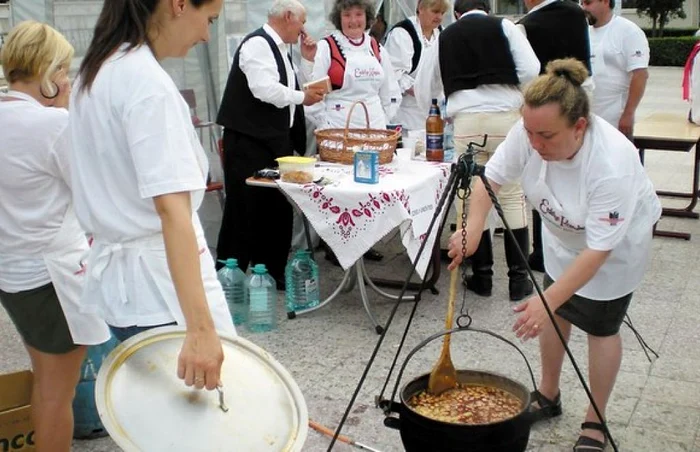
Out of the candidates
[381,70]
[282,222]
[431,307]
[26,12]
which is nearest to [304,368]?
[431,307]

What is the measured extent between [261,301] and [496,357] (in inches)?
54.8

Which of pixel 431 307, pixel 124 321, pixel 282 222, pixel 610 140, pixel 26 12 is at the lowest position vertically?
pixel 431 307

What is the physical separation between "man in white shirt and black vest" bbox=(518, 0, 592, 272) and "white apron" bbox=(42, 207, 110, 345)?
3.61 metres

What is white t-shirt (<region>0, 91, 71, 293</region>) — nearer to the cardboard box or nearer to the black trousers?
the cardboard box

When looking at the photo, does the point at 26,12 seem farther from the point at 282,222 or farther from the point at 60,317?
the point at 60,317

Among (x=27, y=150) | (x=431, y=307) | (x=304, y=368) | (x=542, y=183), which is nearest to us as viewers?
(x=27, y=150)

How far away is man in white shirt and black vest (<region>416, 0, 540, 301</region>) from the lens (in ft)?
15.9

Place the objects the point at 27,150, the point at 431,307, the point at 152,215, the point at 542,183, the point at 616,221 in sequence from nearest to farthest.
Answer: the point at 152,215, the point at 27,150, the point at 616,221, the point at 542,183, the point at 431,307

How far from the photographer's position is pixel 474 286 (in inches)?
201

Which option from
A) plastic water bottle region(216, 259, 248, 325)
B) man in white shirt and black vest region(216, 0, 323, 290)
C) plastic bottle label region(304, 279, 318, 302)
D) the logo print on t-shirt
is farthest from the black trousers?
the logo print on t-shirt

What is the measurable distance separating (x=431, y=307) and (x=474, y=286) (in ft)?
1.23

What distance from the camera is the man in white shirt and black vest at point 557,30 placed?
17.0 ft

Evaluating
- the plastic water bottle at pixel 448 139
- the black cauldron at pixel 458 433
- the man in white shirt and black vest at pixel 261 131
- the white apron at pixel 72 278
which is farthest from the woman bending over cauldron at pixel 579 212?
the man in white shirt and black vest at pixel 261 131

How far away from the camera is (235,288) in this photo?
4.87 meters
